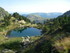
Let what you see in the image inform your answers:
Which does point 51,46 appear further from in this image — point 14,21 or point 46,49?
point 14,21

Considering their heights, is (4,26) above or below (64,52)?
below

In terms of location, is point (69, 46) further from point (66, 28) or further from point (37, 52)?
point (66, 28)

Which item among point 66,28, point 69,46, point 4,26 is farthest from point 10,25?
point 69,46

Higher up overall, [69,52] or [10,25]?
[69,52]

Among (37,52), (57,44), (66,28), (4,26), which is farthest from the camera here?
(4,26)

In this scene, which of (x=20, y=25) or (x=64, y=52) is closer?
(x=64, y=52)

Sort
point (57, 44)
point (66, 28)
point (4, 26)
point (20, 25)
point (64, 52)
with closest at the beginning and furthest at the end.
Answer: point (64, 52), point (57, 44), point (66, 28), point (4, 26), point (20, 25)

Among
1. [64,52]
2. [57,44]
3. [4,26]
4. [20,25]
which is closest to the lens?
[64,52]

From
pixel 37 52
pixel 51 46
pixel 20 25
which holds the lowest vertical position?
pixel 20 25

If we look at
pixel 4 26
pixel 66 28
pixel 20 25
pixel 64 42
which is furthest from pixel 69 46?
pixel 20 25
